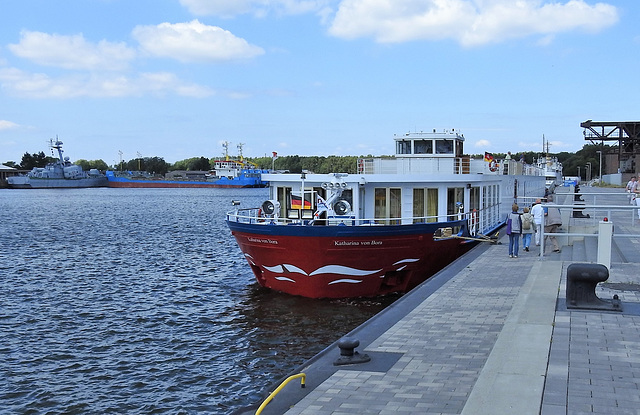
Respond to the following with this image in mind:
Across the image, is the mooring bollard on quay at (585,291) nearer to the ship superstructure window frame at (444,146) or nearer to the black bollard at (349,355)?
the black bollard at (349,355)

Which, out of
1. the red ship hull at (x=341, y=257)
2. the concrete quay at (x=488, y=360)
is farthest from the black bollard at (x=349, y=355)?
the red ship hull at (x=341, y=257)

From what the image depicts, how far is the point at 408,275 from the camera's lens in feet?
64.5

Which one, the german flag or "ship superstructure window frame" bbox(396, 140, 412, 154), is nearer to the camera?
the german flag

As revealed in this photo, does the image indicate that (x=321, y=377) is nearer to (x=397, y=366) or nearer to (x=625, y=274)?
(x=397, y=366)

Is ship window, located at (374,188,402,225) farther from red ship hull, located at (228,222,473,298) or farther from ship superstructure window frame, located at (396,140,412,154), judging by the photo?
ship superstructure window frame, located at (396,140,412,154)

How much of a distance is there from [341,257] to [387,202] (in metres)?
3.50

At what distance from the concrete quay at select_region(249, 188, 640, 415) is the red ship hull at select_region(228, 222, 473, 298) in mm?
4941

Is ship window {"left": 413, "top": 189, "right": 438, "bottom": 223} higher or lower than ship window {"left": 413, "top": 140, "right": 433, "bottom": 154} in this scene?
lower

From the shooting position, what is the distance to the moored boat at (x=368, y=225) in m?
18.3

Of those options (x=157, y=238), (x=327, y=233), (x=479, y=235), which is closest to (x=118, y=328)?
(x=327, y=233)

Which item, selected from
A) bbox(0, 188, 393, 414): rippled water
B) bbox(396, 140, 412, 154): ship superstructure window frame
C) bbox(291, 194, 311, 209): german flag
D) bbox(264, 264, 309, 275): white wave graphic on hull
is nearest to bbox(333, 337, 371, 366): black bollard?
bbox(0, 188, 393, 414): rippled water

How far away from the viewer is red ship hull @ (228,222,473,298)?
18.0 meters

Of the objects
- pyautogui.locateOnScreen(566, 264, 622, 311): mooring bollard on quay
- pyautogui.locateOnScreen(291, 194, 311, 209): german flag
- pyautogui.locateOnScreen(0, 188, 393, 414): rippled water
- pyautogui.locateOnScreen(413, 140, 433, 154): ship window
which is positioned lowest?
pyautogui.locateOnScreen(0, 188, 393, 414): rippled water

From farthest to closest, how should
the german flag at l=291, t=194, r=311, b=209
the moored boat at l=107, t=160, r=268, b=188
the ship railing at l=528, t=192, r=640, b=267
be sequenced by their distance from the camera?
the moored boat at l=107, t=160, r=268, b=188
the german flag at l=291, t=194, r=311, b=209
the ship railing at l=528, t=192, r=640, b=267
